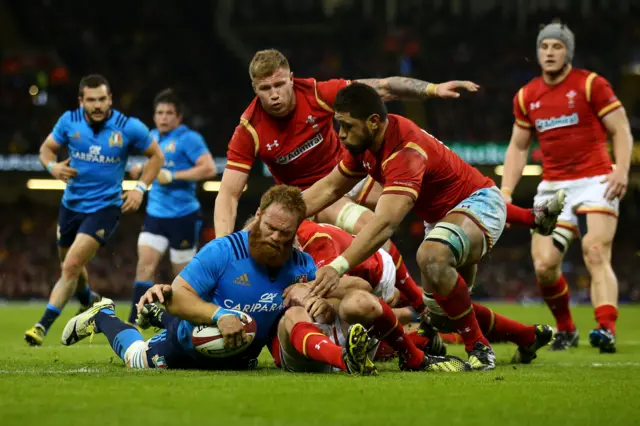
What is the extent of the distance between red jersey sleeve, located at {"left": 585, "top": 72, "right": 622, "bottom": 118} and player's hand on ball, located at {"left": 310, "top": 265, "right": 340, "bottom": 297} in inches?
172

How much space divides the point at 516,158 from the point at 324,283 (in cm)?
428

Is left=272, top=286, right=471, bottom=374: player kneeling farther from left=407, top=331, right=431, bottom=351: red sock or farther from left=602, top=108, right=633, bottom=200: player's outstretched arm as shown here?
left=602, top=108, right=633, bottom=200: player's outstretched arm

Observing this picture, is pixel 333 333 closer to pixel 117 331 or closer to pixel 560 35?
pixel 117 331

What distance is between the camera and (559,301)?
8.66 m

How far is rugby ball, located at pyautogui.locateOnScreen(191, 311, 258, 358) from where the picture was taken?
5.36 m

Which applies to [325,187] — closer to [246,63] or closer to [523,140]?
[523,140]

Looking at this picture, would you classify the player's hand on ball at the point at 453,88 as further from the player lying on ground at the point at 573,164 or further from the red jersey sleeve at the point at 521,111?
the red jersey sleeve at the point at 521,111

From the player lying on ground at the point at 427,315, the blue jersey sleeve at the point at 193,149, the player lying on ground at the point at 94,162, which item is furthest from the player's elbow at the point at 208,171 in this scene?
the player lying on ground at the point at 427,315

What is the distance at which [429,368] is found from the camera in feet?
19.7

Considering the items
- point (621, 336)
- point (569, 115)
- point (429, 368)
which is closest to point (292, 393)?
point (429, 368)

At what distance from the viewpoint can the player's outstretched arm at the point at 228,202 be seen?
706 cm

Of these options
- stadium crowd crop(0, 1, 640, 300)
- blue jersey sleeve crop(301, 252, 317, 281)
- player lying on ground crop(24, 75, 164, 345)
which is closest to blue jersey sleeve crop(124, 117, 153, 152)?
player lying on ground crop(24, 75, 164, 345)

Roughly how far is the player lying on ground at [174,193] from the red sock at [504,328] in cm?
550

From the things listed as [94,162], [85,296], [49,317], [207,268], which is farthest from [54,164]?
[207,268]
